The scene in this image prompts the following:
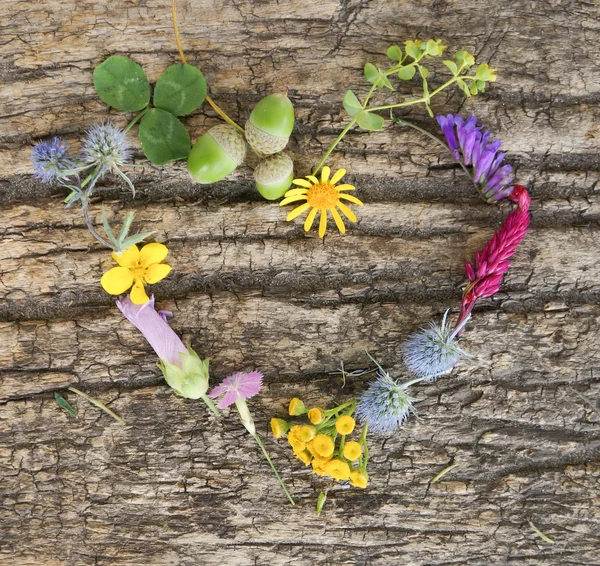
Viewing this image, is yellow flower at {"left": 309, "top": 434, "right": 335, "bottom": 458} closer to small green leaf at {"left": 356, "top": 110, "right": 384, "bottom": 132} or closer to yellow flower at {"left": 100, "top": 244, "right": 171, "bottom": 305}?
yellow flower at {"left": 100, "top": 244, "right": 171, "bottom": 305}

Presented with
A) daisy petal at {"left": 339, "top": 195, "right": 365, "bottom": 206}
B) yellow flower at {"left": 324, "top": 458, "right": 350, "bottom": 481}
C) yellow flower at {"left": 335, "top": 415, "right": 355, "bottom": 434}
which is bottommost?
yellow flower at {"left": 324, "top": 458, "right": 350, "bottom": 481}

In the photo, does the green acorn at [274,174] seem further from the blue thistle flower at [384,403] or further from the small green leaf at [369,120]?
the blue thistle flower at [384,403]

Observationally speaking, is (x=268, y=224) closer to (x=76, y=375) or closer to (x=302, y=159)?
(x=302, y=159)

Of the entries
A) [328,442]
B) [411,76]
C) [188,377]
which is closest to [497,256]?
[411,76]

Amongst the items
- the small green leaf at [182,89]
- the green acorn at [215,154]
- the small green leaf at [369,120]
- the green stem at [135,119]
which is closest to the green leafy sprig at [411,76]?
the small green leaf at [369,120]

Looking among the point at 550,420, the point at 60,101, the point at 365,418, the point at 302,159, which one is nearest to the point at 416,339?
the point at 365,418

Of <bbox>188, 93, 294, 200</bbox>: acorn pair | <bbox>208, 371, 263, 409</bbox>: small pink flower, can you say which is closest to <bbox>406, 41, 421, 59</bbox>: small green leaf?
<bbox>188, 93, 294, 200</bbox>: acorn pair

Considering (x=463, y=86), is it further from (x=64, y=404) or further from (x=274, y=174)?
(x=64, y=404)
